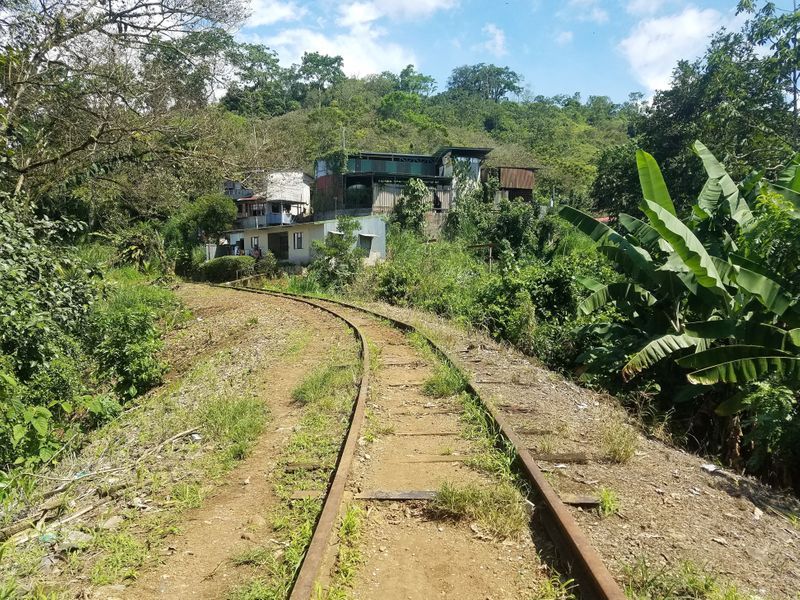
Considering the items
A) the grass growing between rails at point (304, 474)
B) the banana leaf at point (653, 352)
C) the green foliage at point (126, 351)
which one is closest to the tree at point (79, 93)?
the green foliage at point (126, 351)

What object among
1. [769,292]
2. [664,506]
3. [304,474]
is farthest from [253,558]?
[769,292]

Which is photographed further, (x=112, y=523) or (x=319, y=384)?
(x=319, y=384)

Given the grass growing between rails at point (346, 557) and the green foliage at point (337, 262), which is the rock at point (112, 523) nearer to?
the grass growing between rails at point (346, 557)

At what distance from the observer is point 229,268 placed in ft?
98.3

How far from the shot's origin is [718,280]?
689cm

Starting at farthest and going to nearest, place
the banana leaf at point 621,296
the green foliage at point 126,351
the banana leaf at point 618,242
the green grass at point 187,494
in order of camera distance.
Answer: the green foliage at point 126,351, the banana leaf at point 621,296, the banana leaf at point 618,242, the green grass at point 187,494

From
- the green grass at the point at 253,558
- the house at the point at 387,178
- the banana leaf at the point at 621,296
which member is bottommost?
the green grass at the point at 253,558

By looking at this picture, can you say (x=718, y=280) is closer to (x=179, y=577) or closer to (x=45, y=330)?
(x=179, y=577)

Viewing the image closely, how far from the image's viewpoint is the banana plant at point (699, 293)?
6223 millimetres

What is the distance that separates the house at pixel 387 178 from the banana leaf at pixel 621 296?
1060 inches

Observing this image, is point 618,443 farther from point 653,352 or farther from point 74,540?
point 74,540

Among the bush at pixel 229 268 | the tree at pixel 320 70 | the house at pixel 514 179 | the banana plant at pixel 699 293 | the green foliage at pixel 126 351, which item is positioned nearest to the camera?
the banana plant at pixel 699 293

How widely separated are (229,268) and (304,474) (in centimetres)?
2683

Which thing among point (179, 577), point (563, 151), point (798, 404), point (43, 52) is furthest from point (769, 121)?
point (563, 151)
